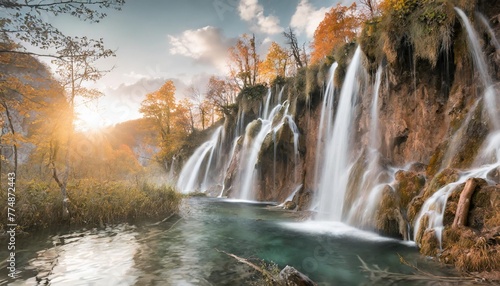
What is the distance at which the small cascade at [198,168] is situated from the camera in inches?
1123

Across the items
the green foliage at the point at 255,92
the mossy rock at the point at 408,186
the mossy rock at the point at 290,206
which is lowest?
the mossy rock at the point at 290,206

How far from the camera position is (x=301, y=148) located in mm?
18219

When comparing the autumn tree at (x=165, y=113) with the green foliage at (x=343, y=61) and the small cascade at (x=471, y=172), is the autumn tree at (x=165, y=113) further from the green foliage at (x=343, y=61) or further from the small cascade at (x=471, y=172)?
the small cascade at (x=471, y=172)

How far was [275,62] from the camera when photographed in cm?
3703

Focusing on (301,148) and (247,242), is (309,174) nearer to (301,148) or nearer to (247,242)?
(301,148)

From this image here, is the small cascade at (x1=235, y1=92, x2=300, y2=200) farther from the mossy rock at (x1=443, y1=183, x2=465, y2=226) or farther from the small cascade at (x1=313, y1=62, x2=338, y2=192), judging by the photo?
the mossy rock at (x1=443, y1=183, x2=465, y2=226)

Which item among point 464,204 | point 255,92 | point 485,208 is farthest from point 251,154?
point 485,208

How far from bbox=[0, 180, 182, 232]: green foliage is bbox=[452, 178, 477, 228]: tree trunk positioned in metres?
10.0

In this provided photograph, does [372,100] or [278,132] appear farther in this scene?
[278,132]

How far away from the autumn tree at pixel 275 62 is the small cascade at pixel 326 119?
64.5 feet

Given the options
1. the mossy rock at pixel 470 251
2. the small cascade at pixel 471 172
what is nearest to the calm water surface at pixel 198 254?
the mossy rock at pixel 470 251

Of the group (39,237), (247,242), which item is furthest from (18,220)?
(247,242)

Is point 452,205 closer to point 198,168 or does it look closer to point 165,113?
point 198,168

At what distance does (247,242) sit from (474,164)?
21.7 ft
